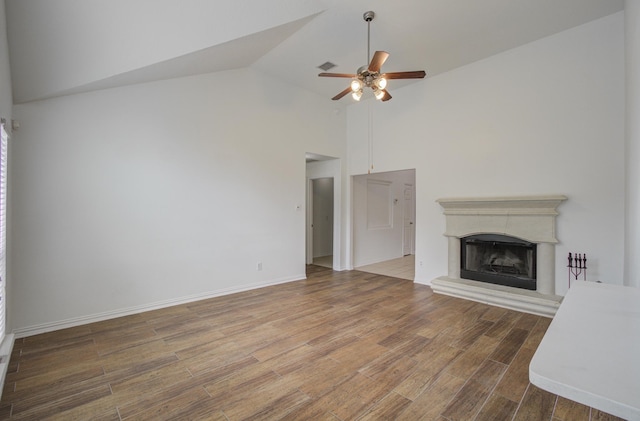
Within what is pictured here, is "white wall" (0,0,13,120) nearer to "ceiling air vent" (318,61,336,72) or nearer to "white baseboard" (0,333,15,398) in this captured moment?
"white baseboard" (0,333,15,398)

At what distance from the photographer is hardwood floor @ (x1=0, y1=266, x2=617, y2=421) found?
203 cm

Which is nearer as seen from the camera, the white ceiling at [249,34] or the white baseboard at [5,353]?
the white baseboard at [5,353]

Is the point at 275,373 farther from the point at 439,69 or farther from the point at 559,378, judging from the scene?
the point at 439,69

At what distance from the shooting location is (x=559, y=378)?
77 centimetres

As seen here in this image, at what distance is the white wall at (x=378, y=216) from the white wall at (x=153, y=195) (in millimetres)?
1773

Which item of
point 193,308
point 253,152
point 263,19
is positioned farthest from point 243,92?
point 193,308

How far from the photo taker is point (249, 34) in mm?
3420

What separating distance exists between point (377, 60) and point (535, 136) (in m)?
2.77

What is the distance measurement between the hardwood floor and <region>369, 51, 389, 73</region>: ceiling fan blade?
299cm

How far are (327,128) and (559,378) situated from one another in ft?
19.6

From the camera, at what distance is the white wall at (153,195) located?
323 centimetres

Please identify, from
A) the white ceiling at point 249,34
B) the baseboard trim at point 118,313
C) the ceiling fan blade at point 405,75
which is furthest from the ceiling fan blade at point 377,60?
the baseboard trim at point 118,313

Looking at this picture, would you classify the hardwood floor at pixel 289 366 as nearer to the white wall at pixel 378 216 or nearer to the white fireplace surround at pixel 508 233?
the white fireplace surround at pixel 508 233

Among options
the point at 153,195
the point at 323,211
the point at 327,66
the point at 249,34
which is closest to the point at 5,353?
the point at 153,195
